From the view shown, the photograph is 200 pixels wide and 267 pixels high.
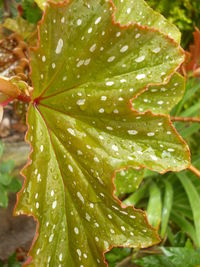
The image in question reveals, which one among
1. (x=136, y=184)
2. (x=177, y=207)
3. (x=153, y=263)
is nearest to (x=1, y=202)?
(x=136, y=184)

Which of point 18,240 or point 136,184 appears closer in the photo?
point 136,184

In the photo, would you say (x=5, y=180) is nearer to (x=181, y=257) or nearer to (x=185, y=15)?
(x=181, y=257)

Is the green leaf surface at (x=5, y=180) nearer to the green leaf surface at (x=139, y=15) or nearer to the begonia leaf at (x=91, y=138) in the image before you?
the begonia leaf at (x=91, y=138)

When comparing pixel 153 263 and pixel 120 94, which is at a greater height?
pixel 120 94

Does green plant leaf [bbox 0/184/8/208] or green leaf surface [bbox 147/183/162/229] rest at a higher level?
green plant leaf [bbox 0/184/8/208]

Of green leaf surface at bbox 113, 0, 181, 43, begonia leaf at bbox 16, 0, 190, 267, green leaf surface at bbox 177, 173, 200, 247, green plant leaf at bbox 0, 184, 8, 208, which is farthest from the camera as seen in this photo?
green leaf surface at bbox 177, 173, 200, 247

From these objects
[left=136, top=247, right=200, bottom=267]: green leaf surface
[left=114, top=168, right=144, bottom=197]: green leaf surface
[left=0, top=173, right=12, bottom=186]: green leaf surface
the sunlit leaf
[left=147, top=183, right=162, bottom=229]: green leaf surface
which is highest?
the sunlit leaf

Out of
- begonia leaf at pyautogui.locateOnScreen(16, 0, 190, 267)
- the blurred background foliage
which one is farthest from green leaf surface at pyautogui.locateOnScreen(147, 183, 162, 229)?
the blurred background foliage

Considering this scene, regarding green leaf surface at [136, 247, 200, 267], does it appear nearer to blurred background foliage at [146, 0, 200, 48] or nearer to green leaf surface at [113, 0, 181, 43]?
green leaf surface at [113, 0, 181, 43]

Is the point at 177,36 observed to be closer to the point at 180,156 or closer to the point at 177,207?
the point at 180,156
